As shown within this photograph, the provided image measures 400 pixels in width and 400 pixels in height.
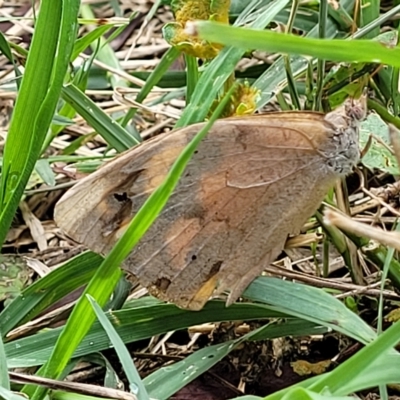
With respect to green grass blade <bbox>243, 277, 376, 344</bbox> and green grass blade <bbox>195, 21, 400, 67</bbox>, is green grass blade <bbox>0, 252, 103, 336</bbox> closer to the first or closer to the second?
green grass blade <bbox>243, 277, 376, 344</bbox>

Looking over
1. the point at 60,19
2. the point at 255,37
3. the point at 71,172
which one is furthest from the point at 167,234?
the point at 71,172

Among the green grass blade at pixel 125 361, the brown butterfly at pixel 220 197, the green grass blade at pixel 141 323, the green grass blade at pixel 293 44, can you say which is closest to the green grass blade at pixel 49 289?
the green grass blade at pixel 141 323

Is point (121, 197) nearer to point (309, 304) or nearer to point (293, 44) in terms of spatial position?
point (309, 304)

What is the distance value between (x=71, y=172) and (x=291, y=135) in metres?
0.69

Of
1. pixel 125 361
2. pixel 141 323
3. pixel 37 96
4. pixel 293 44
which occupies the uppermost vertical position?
pixel 293 44

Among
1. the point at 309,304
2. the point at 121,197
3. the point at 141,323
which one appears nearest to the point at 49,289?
the point at 141,323

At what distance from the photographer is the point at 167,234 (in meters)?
0.98

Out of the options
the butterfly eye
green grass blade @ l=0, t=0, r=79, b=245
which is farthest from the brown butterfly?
green grass blade @ l=0, t=0, r=79, b=245

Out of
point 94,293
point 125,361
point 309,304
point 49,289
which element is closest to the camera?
point 125,361

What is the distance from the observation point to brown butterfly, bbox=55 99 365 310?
37.1 inches

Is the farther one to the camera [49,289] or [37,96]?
[49,289]

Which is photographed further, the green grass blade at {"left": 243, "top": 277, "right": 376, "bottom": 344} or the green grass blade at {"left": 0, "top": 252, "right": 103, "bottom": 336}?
the green grass blade at {"left": 0, "top": 252, "right": 103, "bottom": 336}

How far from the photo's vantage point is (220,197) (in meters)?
0.98

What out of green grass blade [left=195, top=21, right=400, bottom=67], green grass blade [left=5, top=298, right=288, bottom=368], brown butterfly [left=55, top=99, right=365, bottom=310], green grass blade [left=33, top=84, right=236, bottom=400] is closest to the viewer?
green grass blade [left=195, top=21, right=400, bottom=67]
